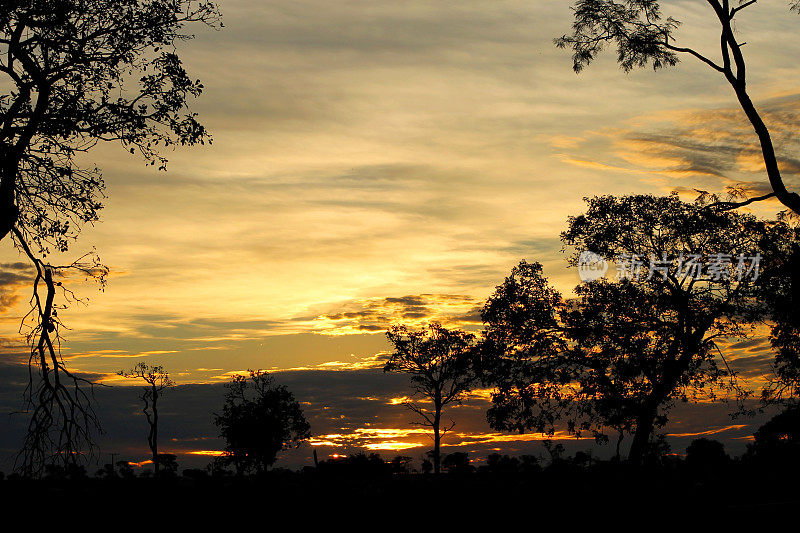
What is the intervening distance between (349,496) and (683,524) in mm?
5303

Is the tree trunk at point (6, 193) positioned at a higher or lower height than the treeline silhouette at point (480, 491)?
higher

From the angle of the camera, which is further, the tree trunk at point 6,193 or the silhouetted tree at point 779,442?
the silhouetted tree at point 779,442

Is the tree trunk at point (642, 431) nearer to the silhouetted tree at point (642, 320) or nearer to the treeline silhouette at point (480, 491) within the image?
the silhouetted tree at point (642, 320)

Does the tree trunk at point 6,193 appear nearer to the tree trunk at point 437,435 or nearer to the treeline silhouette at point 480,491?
the treeline silhouette at point 480,491

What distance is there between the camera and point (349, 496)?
41.3 ft

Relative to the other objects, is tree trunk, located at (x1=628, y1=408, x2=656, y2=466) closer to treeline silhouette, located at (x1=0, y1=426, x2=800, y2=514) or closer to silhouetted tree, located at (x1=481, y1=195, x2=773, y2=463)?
silhouetted tree, located at (x1=481, y1=195, x2=773, y2=463)

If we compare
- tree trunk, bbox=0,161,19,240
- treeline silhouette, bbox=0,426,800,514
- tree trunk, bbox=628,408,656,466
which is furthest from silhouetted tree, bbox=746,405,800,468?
tree trunk, bbox=0,161,19,240

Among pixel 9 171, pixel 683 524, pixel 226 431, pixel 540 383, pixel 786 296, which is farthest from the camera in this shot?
pixel 226 431

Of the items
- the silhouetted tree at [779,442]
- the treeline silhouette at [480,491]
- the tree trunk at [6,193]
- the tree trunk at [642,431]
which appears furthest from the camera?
the tree trunk at [642,431]

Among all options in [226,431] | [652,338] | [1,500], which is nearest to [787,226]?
[652,338]

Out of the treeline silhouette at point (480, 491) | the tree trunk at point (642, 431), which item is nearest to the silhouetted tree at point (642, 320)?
the tree trunk at point (642, 431)

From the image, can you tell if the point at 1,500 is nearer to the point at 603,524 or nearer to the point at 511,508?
the point at 511,508

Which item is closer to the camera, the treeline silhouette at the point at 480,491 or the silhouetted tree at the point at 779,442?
the treeline silhouette at the point at 480,491

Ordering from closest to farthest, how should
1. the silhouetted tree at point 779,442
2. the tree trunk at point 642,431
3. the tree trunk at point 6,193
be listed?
the tree trunk at point 6,193 < the silhouetted tree at point 779,442 < the tree trunk at point 642,431
